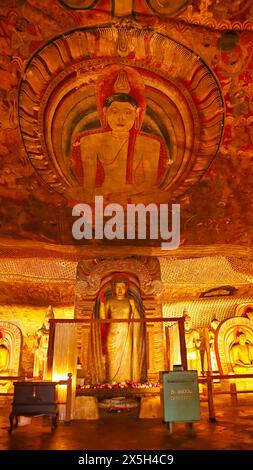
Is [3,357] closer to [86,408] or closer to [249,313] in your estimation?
[86,408]

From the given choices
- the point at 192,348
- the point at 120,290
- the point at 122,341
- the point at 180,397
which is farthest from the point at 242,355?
the point at 180,397

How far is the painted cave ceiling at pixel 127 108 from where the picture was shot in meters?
6.76

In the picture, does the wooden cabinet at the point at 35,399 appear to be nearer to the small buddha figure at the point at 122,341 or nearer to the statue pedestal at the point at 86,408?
the statue pedestal at the point at 86,408

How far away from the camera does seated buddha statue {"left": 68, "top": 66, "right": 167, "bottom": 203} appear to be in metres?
7.83

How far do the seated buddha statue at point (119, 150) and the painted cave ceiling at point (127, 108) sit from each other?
0.08 ft

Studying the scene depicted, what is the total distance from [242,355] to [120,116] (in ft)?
27.8

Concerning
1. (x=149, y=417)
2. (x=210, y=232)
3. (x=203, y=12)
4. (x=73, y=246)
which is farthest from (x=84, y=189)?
(x=149, y=417)

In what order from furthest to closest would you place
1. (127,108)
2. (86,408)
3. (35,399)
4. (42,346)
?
(42,346) < (127,108) < (86,408) < (35,399)

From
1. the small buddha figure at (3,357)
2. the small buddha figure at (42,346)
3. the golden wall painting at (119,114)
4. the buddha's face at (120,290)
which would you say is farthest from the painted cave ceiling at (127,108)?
the small buddha figure at (3,357)

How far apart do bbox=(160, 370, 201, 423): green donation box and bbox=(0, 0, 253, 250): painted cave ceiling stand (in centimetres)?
519

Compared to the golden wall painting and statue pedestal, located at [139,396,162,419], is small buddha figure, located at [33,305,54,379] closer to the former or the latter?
the golden wall painting

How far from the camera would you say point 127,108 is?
809cm

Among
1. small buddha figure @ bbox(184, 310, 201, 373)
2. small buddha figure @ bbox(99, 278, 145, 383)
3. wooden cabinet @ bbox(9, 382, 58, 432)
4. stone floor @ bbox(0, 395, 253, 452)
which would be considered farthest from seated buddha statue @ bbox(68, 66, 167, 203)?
stone floor @ bbox(0, 395, 253, 452)

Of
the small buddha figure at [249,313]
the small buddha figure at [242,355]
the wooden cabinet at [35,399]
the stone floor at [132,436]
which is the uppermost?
the small buddha figure at [249,313]
